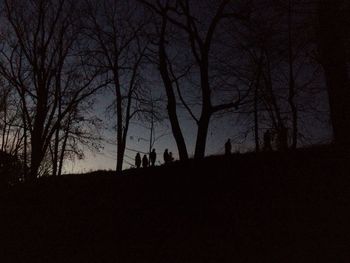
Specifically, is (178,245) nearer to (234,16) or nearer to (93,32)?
(234,16)

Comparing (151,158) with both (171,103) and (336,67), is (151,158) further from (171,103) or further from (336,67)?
(336,67)

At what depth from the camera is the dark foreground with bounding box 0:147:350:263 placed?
8.52 m

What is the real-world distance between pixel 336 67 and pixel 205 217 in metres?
5.49

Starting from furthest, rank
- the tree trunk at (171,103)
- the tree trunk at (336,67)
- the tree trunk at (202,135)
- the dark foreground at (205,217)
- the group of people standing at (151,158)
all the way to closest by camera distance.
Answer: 1. the group of people standing at (151,158)
2. the tree trunk at (171,103)
3. the tree trunk at (202,135)
4. the tree trunk at (336,67)
5. the dark foreground at (205,217)

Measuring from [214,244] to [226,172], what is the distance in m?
4.69

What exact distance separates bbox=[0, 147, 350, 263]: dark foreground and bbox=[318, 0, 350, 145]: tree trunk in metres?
0.79

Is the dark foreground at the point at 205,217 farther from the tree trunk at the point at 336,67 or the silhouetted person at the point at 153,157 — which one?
the silhouetted person at the point at 153,157

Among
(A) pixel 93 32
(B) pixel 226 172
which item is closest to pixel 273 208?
A: (B) pixel 226 172

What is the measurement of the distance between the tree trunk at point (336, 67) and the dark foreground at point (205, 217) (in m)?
0.79

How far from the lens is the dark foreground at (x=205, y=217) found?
8.52 meters

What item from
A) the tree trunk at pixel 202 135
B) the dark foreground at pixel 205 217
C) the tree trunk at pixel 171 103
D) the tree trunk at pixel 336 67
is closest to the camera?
the dark foreground at pixel 205 217

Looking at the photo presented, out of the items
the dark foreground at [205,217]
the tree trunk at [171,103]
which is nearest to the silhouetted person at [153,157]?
the dark foreground at [205,217]

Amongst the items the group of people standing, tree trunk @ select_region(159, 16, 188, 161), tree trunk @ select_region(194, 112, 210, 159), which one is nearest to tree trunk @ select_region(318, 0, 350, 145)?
tree trunk @ select_region(194, 112, 210, 159)

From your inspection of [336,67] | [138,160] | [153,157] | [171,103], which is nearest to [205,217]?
[171,103]
